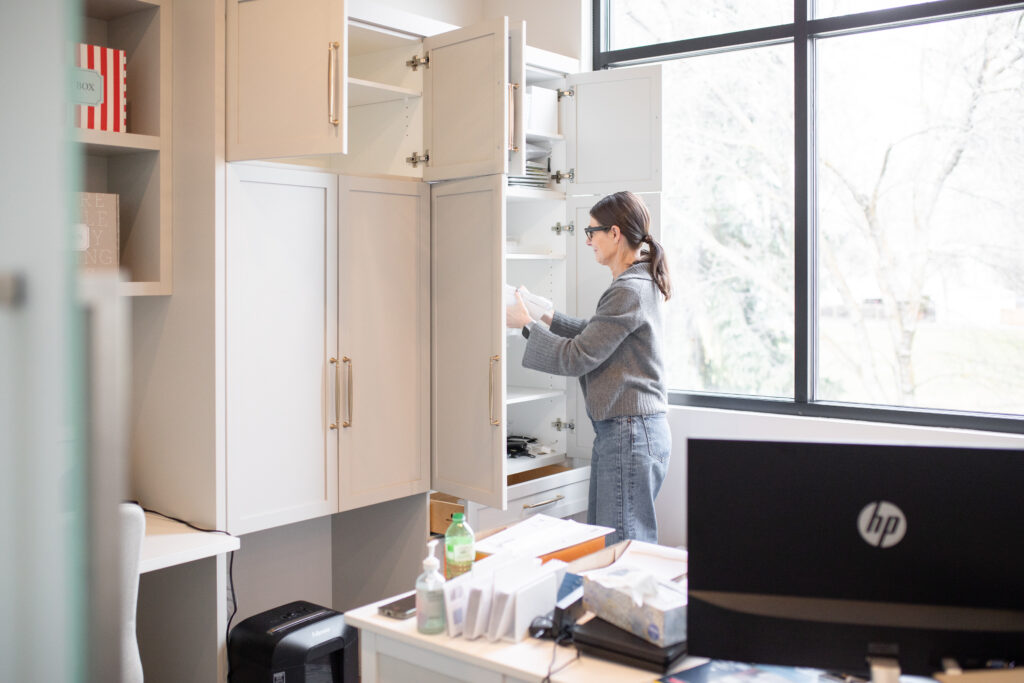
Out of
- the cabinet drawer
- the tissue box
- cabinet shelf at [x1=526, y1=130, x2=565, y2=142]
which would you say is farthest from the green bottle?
cabinet shelf at [x1=526, y1=130, x2=565, y2=142]

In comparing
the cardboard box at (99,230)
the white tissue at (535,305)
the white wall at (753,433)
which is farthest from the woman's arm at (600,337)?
the cardboard box at (99,230)

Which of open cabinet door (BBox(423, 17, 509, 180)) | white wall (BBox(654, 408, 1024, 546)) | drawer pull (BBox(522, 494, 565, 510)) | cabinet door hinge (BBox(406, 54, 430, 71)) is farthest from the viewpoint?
drawer pull (BBox(522, 494, 565, 510))

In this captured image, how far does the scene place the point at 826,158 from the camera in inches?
140

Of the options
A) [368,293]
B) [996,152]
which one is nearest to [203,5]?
[368,293]

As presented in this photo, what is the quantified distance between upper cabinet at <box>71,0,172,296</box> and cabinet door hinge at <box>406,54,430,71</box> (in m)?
0.83

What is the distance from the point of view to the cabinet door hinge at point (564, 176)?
3.80 m

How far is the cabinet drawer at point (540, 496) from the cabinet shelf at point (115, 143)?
1649 millimetres

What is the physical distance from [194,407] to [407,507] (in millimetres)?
978

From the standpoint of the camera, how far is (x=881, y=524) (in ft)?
4.20

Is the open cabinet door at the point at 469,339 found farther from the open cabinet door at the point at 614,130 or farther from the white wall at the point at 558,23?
the white wall at the point at 558,23

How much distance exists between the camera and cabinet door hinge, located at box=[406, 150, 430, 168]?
3160mm

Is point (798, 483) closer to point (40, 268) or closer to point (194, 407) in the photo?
point (40, 268)

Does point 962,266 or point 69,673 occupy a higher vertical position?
point 962,266

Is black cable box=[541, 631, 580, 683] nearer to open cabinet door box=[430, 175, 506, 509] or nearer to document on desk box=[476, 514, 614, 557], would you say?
document on desk box=[476, 514, 614, 557]
